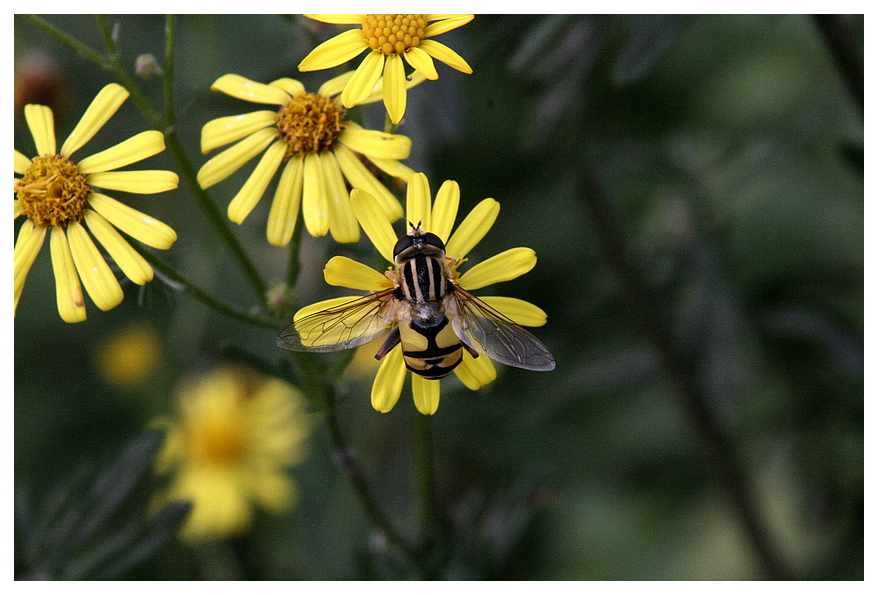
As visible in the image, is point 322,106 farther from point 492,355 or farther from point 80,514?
point 80,514

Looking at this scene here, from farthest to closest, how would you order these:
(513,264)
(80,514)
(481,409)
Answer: (481,409) < (80,514) < (513,264)

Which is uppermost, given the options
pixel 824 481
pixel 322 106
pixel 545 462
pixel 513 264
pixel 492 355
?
pixel 322 106

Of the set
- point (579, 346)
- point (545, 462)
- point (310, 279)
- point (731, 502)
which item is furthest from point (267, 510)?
point (731, 502)

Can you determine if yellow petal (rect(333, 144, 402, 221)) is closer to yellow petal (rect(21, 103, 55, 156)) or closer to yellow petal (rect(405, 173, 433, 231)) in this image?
yellow petal (rect(405, 173, 433, 231))

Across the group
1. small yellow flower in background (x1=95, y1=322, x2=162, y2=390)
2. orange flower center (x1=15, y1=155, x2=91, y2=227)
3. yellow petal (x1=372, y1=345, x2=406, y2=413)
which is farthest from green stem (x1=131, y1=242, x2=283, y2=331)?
small yellow flower in background (x1=95, y1=322, x2=162, y2=390)

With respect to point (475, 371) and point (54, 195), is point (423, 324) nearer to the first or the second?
point (475, 371)

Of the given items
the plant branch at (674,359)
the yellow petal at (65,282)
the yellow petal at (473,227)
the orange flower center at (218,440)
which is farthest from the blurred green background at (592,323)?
the yellow petal at (65,282)
